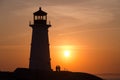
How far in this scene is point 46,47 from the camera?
46.4 meters

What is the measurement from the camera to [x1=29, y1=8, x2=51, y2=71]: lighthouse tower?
46.2 meters

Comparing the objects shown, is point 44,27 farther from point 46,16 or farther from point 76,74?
point 76,74

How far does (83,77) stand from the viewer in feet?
145

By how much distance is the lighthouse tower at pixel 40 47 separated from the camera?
4619 centimetres

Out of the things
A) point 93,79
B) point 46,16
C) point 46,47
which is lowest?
point 93,79

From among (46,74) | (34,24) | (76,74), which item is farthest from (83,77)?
(34,24)

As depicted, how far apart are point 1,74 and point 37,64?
4.02 metres

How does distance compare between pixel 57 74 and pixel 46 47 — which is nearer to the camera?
pixel 57 74

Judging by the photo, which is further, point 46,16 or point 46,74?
point 46,16

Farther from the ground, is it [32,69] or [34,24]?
[34,24]

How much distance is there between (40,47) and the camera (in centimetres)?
4619

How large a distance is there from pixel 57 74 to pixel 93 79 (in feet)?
11.3

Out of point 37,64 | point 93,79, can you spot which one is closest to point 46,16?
point 37,64

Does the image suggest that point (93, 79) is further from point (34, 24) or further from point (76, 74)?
point (34, 24)
